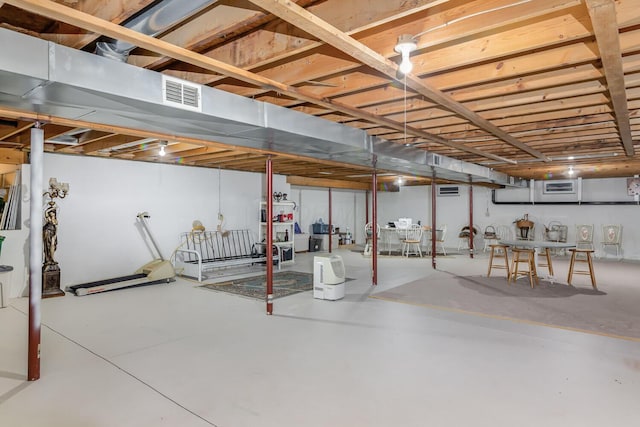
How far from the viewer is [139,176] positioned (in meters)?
6.77

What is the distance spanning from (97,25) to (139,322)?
10.9 ft

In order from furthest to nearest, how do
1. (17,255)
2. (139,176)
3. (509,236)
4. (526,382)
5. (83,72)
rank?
(509,236) → (139,176) → (17,255) → (526,382) → (83,72)

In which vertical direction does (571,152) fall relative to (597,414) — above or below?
above

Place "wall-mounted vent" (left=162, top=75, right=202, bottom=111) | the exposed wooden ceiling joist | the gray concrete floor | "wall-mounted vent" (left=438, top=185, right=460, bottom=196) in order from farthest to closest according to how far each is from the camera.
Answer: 1. "wall-mounted vent" (left=438, top=185, right=460, bottom=196)
2. "wall-mounted vent" (left=162, top=75, right=202, bottom=111)
3. the gray concrete floor
4. the exposed wooden ceiling joist

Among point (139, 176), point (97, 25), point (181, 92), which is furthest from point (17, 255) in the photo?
point (97, 25)

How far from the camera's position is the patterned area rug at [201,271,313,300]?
18.3ft

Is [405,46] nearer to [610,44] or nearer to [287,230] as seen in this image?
[610,44]

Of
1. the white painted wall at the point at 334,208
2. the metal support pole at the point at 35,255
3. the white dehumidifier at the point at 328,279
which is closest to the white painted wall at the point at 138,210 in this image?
the white painted wall at the point at 334,208

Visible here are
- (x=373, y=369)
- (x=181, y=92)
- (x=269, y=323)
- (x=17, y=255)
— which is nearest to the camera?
(x=181, y=92)

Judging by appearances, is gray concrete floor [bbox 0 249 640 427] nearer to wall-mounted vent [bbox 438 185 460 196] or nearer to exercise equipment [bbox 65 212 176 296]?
exercise equipment [bbox 65 212 176 296]

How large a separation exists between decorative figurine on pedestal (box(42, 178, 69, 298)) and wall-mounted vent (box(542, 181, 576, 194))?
11.5m

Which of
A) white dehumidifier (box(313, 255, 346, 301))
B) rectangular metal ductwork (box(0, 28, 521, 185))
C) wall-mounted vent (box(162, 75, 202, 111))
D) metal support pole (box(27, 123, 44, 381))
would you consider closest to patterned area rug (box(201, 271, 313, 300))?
white dehumidifier (box(313, 255, 346, 301))

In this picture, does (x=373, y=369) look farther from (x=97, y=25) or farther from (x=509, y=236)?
(x=509, y=236)

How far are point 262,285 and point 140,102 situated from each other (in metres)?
4.15
